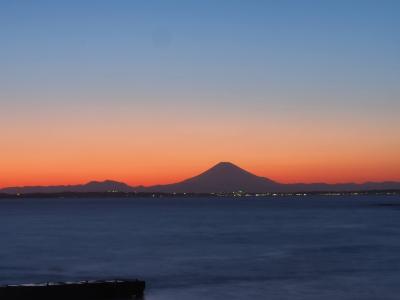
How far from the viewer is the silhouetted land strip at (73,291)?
80.3 ft

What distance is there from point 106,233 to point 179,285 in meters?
50.3

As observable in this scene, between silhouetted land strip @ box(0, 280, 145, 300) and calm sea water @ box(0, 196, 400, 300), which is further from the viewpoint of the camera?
calm sea water @ box(0, 196, 400, 300)

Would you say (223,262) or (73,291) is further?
(223,262)

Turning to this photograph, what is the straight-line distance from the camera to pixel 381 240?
224 feet

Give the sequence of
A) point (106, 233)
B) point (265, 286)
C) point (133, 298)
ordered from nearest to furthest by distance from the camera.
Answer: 1. point (133, 298)
2. point (265, 286)
3. point (106, 233)

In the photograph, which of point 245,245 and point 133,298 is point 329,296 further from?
point 245,245

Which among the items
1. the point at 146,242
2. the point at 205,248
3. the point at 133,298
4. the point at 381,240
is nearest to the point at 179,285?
the point at 133,298

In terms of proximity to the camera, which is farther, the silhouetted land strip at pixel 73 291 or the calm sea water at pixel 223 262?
the calm sea water at pixel 223 262

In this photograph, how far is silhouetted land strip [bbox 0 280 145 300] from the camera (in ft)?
80.3

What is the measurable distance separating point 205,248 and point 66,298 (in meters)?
35.5

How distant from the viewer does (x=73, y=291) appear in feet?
84.3

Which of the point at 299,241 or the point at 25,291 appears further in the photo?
the point at 299,241

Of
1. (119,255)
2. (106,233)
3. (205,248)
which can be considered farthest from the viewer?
(106,233)

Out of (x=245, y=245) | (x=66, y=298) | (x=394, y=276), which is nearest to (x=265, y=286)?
(x=394, y=276)
